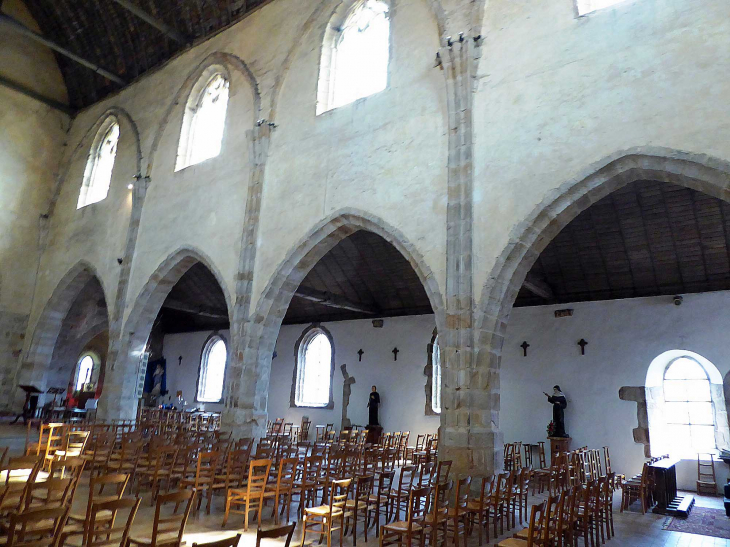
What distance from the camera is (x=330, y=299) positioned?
13266 millimetres

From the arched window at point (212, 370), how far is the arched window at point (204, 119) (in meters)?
8.45

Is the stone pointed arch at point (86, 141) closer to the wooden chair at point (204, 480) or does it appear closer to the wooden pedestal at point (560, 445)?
the wooden chair at point (204, 480)

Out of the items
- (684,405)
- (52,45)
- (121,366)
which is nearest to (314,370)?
(121,366)

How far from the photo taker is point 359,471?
23.3 feet

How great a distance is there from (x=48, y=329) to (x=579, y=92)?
48.4 feet

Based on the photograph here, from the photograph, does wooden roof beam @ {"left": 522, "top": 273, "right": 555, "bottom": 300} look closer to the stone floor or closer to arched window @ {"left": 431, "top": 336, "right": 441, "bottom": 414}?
arched window @ {"left": 431, "top": 336, "right": 441, "bottom": 414}

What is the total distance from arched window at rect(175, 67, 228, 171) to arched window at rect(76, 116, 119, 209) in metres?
3.41

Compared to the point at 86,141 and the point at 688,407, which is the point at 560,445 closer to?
the point at 688,407

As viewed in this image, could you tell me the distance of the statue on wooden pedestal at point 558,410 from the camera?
10.7m

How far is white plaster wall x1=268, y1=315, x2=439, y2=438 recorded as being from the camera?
1366 cm

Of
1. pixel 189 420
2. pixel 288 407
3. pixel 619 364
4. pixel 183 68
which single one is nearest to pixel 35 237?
pixel 183 68

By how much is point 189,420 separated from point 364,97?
814cm

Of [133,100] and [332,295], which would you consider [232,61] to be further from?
[332,295]

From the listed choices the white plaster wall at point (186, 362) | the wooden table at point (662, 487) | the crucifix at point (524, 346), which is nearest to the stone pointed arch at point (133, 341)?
the white plaster wall at point (186, 362)
